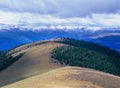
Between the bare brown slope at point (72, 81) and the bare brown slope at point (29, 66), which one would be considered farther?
the bare brown slope at point (29, 66)

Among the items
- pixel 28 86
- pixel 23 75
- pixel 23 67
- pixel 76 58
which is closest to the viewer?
pixel 28 86

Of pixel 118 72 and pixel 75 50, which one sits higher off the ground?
pixel 75 50

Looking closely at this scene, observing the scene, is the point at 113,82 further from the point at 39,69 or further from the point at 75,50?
the point at 75,50

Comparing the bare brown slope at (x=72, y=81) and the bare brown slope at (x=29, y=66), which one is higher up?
the bare brown slope at (x=29, y=66)

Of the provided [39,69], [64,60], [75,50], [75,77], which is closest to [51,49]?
[75,50]

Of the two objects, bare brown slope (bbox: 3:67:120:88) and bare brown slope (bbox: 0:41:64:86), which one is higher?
bare brown slope (bbox: 0:41:64:86)

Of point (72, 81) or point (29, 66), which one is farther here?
point (29, 66)

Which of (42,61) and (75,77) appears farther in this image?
(42,61)

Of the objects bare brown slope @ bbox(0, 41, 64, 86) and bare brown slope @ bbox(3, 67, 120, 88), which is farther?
bare brown slope @ bbox(0, 41, 64, 86)

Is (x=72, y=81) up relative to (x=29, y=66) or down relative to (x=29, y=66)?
down

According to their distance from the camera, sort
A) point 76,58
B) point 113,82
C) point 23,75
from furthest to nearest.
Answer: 1. point 76,58
2. point 23,75
3. point 113,82
